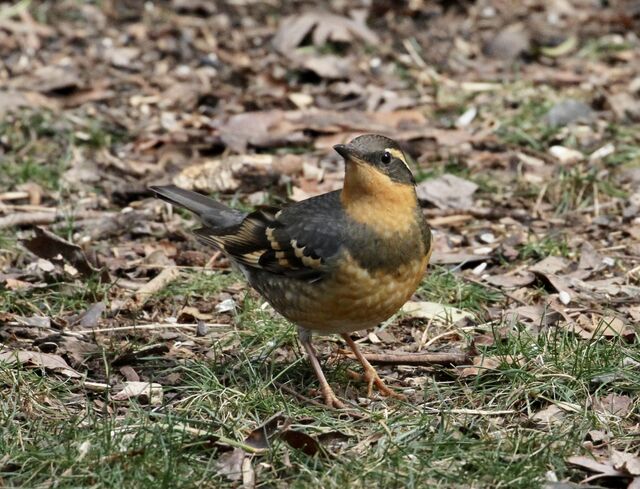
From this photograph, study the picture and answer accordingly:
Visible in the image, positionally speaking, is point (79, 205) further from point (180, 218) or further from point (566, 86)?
point (566, 86)

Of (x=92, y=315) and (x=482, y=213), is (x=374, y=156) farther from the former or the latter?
(x=482, y=213)

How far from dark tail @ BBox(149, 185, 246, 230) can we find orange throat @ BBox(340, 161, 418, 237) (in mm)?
1203

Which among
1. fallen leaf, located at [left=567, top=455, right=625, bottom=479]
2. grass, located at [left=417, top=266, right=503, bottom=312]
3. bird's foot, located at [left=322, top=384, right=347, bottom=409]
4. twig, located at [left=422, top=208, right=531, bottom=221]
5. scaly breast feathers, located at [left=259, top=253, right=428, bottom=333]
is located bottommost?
twig, located at [left=422, top=208, right=531, bottom=221]

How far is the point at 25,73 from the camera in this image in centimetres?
1084

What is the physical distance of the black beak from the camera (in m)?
5.50

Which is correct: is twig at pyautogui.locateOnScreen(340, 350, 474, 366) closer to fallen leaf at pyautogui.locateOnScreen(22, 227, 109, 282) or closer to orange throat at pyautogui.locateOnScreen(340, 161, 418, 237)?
orange throat at pyautogui.locateOnScreen(340, 161, 418, 237)

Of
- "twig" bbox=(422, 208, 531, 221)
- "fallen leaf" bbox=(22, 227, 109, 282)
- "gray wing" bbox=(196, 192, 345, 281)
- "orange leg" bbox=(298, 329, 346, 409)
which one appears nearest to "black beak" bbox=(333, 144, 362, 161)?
"gray wing" bbox=(196, 192, 345, 281)

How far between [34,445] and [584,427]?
8.68ft

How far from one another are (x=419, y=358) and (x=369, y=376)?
32cm

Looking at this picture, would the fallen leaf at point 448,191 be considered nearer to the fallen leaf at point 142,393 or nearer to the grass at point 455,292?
the grass at point 455,292


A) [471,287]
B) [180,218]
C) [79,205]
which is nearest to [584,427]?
[471,287]

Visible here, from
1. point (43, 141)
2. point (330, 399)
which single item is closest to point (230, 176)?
point (43, 141)

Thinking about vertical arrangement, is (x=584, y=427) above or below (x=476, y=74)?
above

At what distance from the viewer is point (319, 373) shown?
19.2ft
